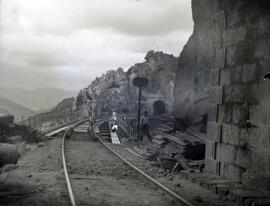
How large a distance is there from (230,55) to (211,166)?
3.03 metres

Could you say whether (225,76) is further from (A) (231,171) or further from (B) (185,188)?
(B) (185,188)

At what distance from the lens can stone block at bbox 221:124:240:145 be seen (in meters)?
10.7

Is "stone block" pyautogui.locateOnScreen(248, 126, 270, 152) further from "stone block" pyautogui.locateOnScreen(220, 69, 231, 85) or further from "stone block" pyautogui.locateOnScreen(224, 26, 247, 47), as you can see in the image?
"stone block" pyautogui.locateOnScreen(224, 26, 247, 47)

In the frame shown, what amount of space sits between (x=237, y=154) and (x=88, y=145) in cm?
1048

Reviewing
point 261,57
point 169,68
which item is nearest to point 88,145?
point 261,57

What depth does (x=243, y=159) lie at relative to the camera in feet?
33.7

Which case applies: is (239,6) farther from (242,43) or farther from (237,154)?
(237,154)

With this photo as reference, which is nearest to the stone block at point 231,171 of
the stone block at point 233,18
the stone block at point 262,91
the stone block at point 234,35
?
Answer: the stone block at point 262,91

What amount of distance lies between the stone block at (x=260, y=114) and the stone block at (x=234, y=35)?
178 cm

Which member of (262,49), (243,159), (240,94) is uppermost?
(262,49)

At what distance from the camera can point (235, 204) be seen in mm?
8758

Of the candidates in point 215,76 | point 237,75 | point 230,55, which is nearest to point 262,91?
point 237,75

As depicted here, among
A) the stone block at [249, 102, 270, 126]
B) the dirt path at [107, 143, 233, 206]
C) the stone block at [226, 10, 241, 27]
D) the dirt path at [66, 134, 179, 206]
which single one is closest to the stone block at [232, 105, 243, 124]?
the stone block at [249, 102, 270, 126]

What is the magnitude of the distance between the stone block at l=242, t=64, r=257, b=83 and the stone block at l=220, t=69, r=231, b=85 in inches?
29.5
